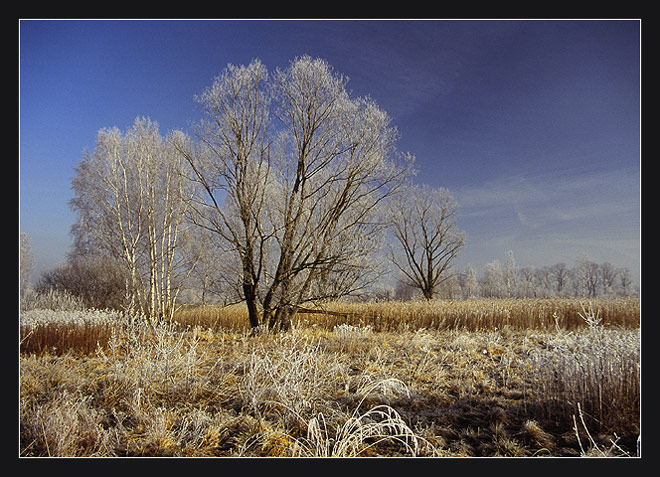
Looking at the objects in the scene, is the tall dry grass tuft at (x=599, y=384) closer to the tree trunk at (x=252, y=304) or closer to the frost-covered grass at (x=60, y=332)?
the tree trunk at (x=252, y=304)

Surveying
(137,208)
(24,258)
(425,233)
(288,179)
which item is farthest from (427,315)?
(137,208)

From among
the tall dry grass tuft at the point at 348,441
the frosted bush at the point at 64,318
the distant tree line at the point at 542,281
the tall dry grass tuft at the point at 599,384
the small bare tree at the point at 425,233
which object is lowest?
the tall dry grass tuft at the point at 348,441

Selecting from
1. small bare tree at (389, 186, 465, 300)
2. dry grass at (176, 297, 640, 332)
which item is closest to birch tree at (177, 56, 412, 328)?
small bare tree at (389, 186, 465, 300)

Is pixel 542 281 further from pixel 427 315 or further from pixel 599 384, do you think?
pixel 427 315

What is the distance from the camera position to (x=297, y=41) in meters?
4.11

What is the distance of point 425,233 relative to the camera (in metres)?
5.74

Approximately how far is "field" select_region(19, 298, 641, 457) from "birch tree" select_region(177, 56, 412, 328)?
5.20ft

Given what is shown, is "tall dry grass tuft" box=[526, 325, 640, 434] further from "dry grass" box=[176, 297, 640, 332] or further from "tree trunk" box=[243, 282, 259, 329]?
"tree trunk" box=[243, 282, 259, 329]

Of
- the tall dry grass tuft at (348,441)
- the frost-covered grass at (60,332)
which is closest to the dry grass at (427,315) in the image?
the frost-covered grass at (60,332)

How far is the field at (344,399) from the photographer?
8.25ft

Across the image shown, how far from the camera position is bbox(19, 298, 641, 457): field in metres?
2.51

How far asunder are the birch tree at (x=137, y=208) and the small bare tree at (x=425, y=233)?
3734 millimetres

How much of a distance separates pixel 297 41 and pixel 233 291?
3.57m
